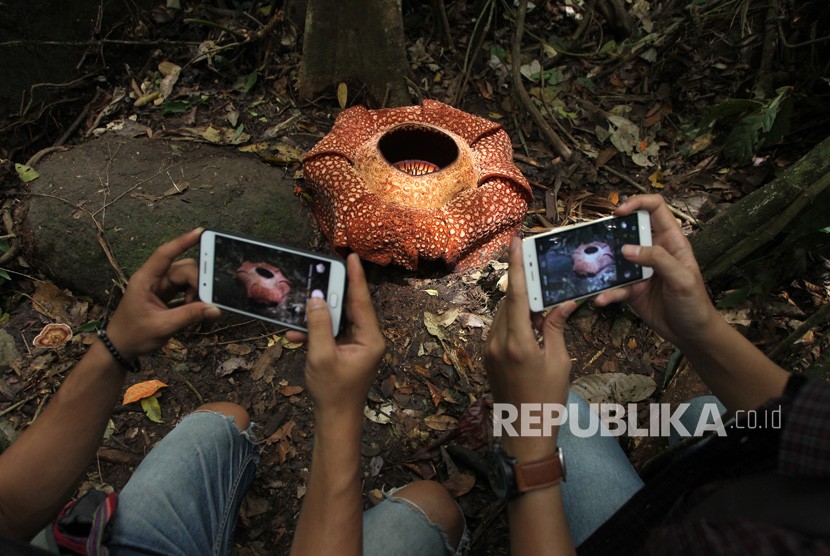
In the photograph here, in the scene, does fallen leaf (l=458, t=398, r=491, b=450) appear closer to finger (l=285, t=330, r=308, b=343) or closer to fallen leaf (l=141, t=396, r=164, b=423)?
finger (l=285, t=330, r=308, b=343)

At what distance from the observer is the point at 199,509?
190 cm

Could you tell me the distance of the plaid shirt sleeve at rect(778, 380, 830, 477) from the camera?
90cm

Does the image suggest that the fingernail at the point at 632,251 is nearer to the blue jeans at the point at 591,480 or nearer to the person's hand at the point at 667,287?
the person's hand at the point at 667,287

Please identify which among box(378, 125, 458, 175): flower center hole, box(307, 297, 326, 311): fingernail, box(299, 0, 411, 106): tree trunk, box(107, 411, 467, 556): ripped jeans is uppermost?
box(299, 0, 411, 106): tree trunk

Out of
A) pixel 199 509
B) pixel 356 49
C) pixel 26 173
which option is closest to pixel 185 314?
pixel 199 509

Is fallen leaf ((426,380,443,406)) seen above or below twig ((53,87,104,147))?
below

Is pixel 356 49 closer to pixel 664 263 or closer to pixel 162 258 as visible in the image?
pixel 162 258

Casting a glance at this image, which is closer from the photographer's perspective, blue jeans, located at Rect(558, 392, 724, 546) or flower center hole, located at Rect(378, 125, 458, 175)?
blue jeans, located at Rect(558, 392, 724, 546)

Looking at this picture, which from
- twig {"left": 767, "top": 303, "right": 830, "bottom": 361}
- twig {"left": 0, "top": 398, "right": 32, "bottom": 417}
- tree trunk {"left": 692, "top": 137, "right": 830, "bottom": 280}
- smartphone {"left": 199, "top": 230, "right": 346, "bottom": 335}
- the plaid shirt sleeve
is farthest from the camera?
twig {"left": 0, "top": 398, "right": 32, "bottom": 417}

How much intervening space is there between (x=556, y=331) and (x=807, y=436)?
66cm

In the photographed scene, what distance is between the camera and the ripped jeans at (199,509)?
1.73 meters

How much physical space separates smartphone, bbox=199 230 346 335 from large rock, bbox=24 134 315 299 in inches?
58.1

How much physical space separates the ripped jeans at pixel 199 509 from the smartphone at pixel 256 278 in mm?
682

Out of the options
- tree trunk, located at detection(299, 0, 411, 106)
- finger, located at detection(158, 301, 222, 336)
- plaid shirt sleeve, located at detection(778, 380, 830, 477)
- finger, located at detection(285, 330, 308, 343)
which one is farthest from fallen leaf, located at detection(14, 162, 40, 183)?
plaid shirt sleeve, located at detection(778, 380, 830, 477)
